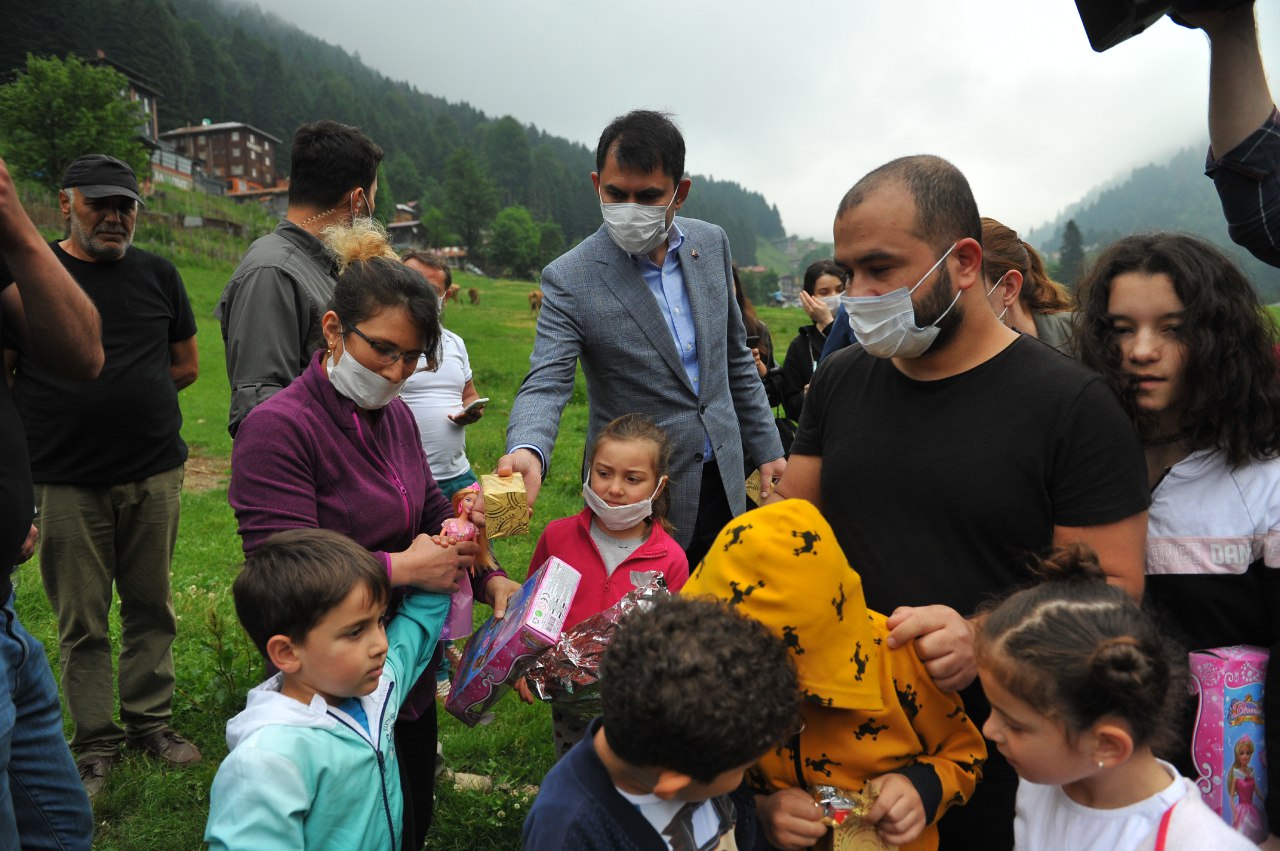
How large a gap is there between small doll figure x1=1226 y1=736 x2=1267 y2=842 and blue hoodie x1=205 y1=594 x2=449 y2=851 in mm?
2212

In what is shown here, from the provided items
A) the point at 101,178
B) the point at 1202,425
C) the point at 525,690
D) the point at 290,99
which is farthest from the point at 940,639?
the point at 290,99

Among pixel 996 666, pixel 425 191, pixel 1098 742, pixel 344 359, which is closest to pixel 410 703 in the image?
pixel 344 359

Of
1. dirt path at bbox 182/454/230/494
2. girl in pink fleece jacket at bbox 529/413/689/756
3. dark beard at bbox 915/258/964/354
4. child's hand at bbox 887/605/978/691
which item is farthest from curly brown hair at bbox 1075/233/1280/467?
dirt path at bbox 182/454/230/494

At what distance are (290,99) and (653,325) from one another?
10853cm

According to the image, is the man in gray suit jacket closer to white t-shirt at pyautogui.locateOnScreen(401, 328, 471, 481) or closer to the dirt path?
white t-shirt at pyautogui.locateOnScreen(401, 328, 471, 481)

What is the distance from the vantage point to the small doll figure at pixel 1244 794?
2102 millimetres

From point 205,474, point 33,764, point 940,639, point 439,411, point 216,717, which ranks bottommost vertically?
point 205,474

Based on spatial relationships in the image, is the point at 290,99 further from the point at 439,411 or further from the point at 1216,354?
the point at 1216,354

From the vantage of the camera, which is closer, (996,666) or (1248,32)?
(996,666)

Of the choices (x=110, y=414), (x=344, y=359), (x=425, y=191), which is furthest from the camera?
(x=425, y=191)

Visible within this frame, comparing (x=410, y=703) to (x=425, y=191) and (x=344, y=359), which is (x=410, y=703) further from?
(x=425, y=191)

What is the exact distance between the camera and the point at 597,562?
10.8 ft

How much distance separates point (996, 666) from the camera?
6.17 feet

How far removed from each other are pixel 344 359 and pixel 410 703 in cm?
118
